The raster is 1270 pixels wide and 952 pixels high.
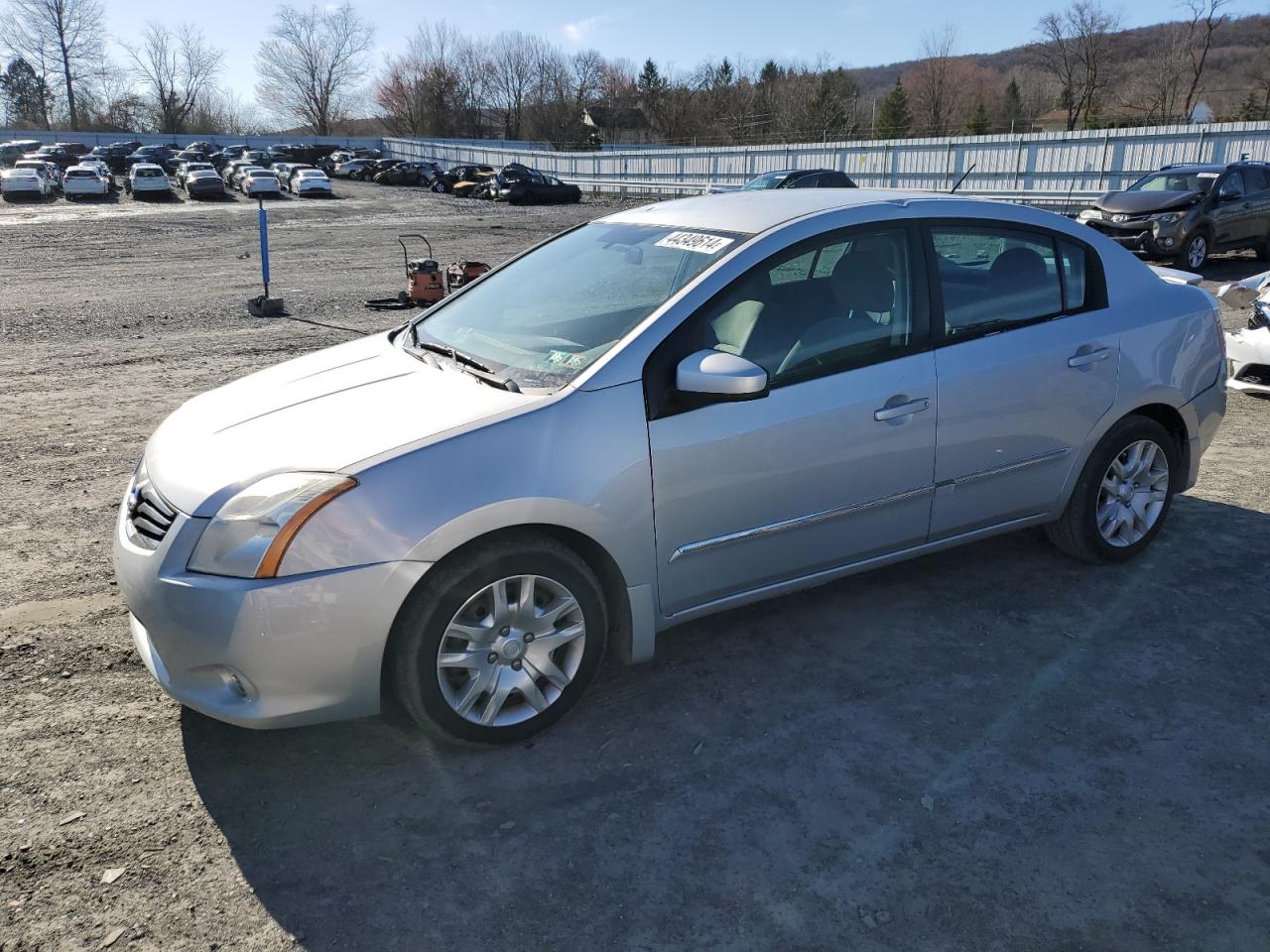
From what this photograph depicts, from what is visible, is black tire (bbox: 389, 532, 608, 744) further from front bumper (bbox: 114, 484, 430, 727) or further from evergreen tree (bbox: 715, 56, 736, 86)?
evergreen tree (bbox: 715, 56, 736, 86)

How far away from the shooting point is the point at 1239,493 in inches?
221

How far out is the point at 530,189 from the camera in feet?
133

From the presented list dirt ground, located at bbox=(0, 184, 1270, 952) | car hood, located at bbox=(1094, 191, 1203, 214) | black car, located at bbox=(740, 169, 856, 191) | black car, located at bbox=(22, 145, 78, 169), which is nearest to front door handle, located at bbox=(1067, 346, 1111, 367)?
dirt ground, located at bbox=(0, 184, 1270, 952)

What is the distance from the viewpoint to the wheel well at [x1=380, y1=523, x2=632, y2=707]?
9.89 ft

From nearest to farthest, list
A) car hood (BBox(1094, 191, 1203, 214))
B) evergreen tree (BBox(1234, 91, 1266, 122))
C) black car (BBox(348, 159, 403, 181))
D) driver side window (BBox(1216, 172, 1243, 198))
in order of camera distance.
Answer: car hood (BBox(1094, 191, 1203, 214)), driver side window (BBox(1216, 172, 1243, 198)), evergreen tree (BBox(1234, 91, 1266, 122)), black car (BBox(348, 159, 403, 181))

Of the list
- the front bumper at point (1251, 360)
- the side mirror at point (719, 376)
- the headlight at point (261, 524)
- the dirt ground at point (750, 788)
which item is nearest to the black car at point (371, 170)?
the front bumper at point (1251, 360)

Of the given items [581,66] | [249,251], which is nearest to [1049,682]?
[249,251]

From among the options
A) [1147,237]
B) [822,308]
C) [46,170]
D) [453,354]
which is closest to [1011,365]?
[822,308]

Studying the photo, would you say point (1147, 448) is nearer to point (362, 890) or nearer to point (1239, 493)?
point (1239, 493)

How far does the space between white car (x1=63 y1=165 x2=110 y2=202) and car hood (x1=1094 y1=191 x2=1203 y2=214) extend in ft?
131

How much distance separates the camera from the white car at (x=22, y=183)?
3975cm

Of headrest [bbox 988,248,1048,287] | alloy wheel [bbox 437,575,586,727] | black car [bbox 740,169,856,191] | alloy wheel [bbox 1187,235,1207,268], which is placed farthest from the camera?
black car [bbox 740,169,856,191]

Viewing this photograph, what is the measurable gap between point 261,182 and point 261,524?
4466cm

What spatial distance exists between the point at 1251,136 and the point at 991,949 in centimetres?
2854
